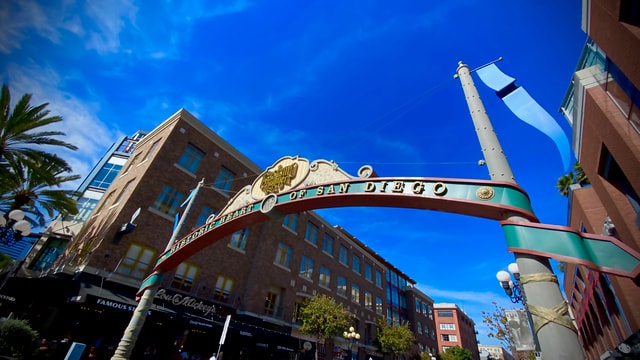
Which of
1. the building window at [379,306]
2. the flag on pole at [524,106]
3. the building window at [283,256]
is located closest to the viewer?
the flag on pole at [524,106]

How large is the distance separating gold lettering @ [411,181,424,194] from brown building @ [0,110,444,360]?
3.77 metres

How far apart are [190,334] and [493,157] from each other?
19.4 metres

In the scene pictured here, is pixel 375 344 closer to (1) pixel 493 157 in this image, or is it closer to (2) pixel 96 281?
(2) pixel 96 281

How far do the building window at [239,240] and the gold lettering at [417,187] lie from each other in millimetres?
17772

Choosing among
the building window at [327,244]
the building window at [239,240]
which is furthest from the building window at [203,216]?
the building window at [327,244]

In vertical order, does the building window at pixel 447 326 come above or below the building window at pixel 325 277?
above

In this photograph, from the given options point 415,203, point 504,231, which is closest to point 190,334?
point 415,203

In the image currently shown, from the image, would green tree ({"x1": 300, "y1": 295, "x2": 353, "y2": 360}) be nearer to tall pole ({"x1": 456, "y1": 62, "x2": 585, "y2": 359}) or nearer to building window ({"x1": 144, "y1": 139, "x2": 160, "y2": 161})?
building window ({"x1": 144, "y1": 139, "x2": 160, "y2": 161})

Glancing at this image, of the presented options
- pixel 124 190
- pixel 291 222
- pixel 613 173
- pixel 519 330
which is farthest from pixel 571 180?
pixel 124 190

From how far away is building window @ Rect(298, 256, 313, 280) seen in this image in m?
25.3

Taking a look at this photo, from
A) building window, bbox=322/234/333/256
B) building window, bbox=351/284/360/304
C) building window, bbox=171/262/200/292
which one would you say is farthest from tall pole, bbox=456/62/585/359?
building window, bbox=351/284/360/304

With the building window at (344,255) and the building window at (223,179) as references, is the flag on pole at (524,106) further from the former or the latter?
the building window at (344,255)

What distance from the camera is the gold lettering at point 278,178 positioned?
24.7 ft

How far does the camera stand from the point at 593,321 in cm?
1778
